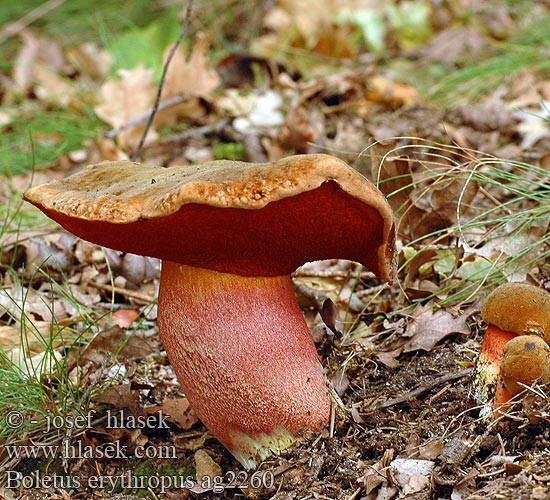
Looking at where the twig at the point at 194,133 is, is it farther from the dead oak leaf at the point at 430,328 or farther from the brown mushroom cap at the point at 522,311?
the brown mushroom cap at the point at 522,311

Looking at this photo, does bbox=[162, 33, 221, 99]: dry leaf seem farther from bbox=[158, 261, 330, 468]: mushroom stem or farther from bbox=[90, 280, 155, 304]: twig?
bbox=[158, 261, 330, 468]: mushroom stem

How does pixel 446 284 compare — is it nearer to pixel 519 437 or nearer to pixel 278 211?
pixel 519 437

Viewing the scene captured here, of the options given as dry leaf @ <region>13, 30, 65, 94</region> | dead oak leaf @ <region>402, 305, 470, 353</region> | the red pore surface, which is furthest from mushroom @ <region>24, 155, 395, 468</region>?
dry leaf @ <region>13, 30, 65, 94</region>

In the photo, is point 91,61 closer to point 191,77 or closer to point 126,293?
point 191,77

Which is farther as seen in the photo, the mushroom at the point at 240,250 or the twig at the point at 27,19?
the twig at the point at 27,19

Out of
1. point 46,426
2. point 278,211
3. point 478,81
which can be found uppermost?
point 278,211

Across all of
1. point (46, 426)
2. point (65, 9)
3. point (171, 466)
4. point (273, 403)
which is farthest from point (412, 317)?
point (65, 9)
